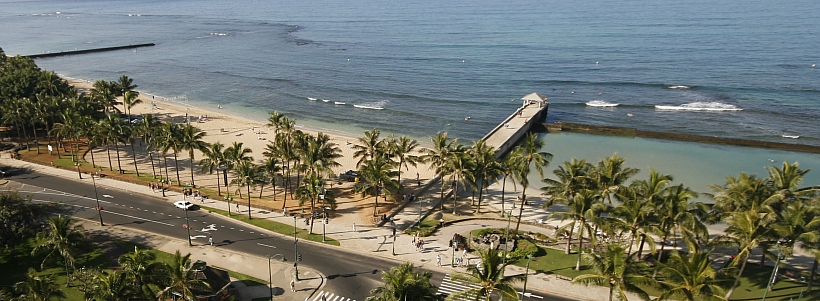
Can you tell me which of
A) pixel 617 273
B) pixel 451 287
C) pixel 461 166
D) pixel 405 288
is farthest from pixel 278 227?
pixel 617 273

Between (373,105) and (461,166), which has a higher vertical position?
(373,105)

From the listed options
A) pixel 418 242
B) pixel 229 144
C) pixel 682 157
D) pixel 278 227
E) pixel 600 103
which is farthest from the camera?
pixel 600 103

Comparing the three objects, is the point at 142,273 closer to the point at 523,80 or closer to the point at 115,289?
the point at 115,289

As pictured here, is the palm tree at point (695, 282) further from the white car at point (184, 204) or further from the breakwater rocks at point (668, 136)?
the breakwater rocks at point (668, 136)

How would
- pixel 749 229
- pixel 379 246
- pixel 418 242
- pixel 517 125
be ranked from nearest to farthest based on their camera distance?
pixel 749 229 < pixel 418 242 < pixel 379 246 < pixel 517 125

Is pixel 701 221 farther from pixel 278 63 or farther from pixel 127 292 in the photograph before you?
pixel 278 63

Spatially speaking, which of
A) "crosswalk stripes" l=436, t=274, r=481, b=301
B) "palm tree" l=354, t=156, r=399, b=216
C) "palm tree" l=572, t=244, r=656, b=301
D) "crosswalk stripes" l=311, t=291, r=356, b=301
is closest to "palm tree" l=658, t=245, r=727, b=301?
"palm tree" l=572, t=244, r=656, b=301

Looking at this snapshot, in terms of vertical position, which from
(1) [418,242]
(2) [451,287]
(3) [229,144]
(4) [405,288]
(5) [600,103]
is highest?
(5) [600,103]

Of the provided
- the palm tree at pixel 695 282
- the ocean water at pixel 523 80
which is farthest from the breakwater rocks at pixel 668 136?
the palm tree at pixel 695 282
